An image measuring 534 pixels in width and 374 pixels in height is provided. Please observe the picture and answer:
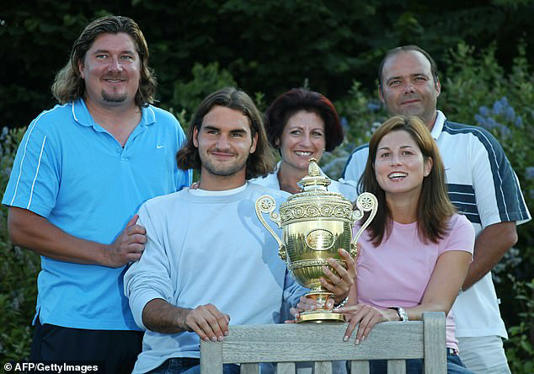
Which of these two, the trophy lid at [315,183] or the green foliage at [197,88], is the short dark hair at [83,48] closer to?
the trophy lid at [315,183]

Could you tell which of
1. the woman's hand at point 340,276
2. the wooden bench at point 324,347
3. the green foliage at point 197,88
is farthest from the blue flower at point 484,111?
the wooden bench at point 324,347

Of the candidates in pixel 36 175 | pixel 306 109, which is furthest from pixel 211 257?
pixel 306 109

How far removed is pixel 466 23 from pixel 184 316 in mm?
6935

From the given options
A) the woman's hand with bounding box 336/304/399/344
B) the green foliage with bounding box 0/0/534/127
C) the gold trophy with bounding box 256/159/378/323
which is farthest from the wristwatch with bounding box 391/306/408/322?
the green foliage with bounding box 0/0/534/127

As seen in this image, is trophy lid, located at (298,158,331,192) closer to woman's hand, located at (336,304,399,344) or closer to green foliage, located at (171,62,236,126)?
woman's hand, located at (336,304,399,344)

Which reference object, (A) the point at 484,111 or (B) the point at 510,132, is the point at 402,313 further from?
(A) the point at 484,111

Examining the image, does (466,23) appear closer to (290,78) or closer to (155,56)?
(290,78)

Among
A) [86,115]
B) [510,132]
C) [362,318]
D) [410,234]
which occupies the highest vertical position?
[510,132]

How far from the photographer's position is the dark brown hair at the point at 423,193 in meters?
3.58

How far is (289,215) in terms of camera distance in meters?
3.19

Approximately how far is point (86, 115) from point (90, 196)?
1.35 feet

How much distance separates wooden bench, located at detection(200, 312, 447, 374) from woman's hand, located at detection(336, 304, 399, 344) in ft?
0.06

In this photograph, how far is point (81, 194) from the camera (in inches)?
158

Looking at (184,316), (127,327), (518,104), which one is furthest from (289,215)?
(518,104)
